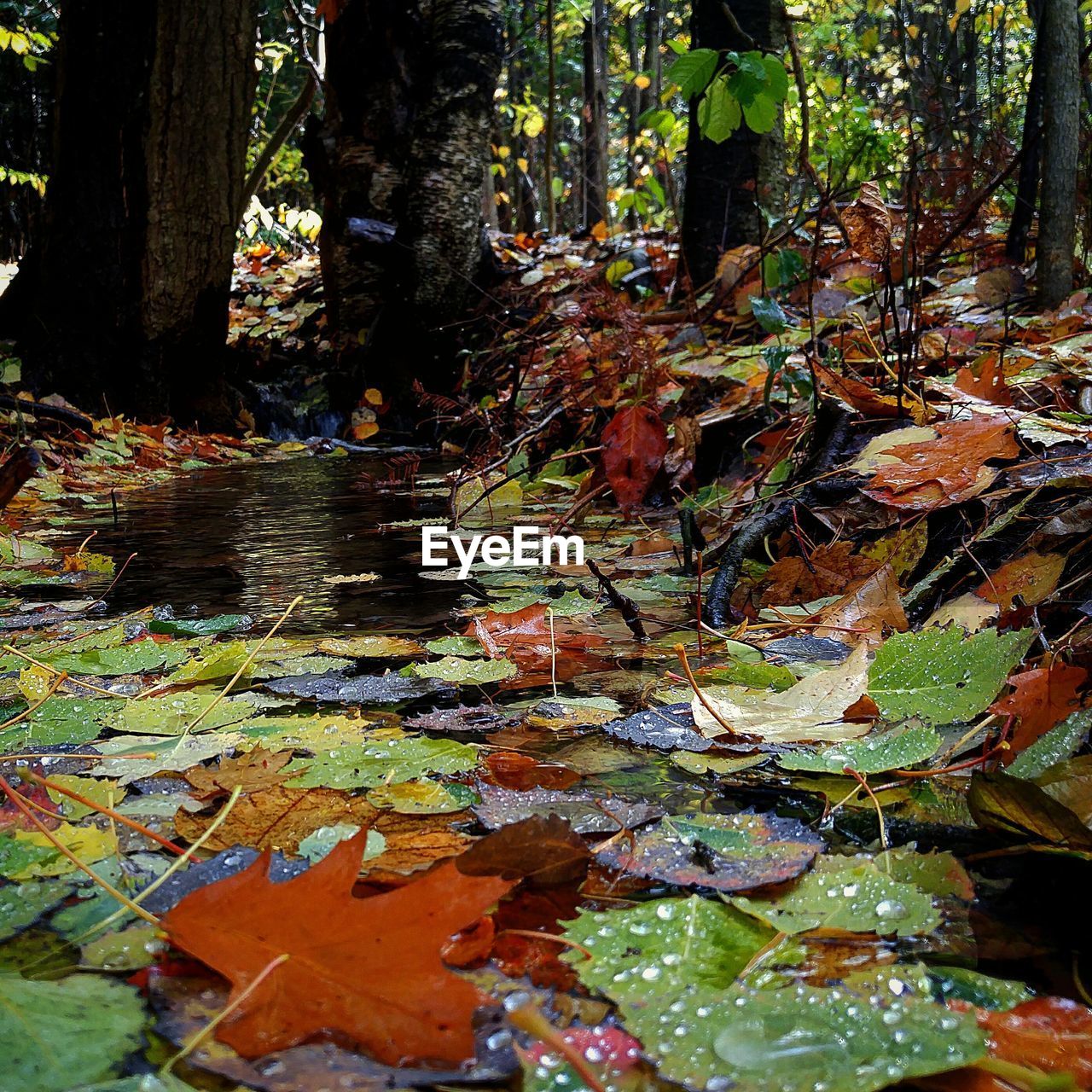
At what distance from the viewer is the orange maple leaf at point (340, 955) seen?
54cm

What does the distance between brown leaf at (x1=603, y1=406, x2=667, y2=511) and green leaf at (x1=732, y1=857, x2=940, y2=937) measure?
6.55 feet

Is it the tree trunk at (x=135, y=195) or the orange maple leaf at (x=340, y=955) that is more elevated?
the tree trunk at (x=135, y=195)

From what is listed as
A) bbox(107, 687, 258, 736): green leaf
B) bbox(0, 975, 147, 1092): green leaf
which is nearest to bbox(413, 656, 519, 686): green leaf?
bbox(107, 687, 258, 736): green leaf

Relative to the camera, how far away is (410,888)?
585mm

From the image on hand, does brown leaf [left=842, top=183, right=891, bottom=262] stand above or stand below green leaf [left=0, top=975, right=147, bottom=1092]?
above

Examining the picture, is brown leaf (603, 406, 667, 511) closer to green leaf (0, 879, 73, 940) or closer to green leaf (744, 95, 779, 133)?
green leaf (744, 95, 779, 133)

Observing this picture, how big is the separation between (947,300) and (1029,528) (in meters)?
2.64

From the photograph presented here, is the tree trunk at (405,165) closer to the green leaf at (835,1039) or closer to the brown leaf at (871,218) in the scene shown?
the brown leaf at (871,218)

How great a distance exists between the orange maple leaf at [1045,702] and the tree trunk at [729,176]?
13.5 ft

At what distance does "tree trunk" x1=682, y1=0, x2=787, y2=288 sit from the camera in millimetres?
4648

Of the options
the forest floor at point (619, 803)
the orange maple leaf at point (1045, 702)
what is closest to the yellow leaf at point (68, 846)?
the forest floor at point (619, 803)

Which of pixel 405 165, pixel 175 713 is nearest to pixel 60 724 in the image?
pixel 175 713

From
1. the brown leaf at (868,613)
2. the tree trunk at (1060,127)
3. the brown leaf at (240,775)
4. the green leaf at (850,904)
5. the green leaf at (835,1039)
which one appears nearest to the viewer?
the green leaf at (835,1039)

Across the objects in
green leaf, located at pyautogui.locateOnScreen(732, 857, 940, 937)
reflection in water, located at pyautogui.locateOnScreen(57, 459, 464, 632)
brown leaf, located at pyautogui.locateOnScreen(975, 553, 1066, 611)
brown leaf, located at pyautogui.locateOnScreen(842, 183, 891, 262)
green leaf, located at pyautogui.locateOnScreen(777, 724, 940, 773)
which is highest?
brown leaf, located at pyautogui.locateOnScreen(842, 183, 891, 262)
